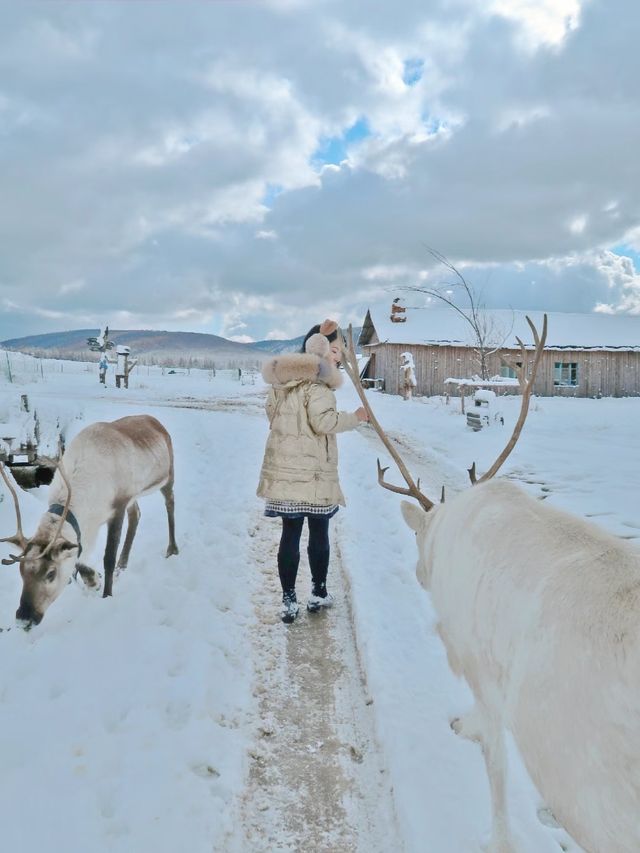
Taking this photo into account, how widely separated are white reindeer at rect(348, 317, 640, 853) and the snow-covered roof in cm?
2413

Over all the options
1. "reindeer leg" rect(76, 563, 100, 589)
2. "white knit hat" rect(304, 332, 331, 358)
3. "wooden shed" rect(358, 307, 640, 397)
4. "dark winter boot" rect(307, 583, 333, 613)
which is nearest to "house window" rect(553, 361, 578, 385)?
"wooden shed" rect(358, 307, 640, 397)

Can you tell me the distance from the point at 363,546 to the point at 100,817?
11.1 ft

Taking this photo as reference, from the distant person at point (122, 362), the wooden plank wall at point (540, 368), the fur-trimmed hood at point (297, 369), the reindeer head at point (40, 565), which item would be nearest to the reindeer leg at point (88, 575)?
the reindeer head at point (40, 565)

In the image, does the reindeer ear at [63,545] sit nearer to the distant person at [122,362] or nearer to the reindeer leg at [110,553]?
the reindeer leg at [110,553]

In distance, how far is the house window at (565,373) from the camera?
26.5 metres

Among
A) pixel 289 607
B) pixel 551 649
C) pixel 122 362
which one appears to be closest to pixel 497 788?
pixel 551 649

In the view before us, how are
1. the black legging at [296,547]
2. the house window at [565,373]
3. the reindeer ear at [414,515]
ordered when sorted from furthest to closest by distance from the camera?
the house window at [565,373], the black legging at [296,547], the reindeer ear at [414,515]

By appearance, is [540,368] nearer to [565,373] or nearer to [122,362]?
[565,373]

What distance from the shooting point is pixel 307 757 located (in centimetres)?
248

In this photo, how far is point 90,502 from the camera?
3604mm

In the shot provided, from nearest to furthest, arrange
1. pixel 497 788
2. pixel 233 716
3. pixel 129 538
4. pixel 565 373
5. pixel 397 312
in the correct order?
pixel 497 788 < pixel 233 716 < pixel 129 538 < pixel 565 373 < pixel 397 312

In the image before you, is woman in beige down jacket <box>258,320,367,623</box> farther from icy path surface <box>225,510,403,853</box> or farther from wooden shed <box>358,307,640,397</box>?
wooden shed <box>358,307,640,397</box>

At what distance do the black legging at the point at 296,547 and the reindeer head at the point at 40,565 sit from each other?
135 centimetres

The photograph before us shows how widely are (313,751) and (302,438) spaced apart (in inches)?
70.2
